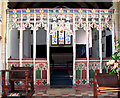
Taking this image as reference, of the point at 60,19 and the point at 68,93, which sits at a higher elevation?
the point at 60,19

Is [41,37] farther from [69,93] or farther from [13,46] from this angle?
[69,93]

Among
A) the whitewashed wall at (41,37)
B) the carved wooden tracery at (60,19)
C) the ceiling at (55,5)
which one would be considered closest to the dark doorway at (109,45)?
the carved wooden tracery at (60,19)

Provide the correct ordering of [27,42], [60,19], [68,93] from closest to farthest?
1. [68,93]
2. [60,19]
3. [27,42]

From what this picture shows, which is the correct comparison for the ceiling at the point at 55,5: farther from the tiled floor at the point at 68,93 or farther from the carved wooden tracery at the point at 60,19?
the tiled floor at the point at 68,93

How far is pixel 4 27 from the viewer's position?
21.5 feet

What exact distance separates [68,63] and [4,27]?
7405 mm

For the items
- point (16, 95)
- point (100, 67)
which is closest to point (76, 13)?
point (100, 67)

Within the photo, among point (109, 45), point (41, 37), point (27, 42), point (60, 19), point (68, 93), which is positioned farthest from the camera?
point (41, 37)

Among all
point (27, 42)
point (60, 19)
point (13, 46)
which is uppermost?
point (60, 19)

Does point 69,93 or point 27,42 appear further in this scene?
point 27,42

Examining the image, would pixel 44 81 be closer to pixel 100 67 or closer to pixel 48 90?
pixel 48 90

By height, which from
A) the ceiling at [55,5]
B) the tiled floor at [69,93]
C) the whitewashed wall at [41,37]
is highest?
the ceiling at [55,5]

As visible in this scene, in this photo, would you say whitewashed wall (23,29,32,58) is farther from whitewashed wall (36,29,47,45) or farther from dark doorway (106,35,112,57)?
dark doorway (106,35,112,57)

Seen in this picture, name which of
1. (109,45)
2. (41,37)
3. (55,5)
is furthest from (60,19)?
(41,37)
